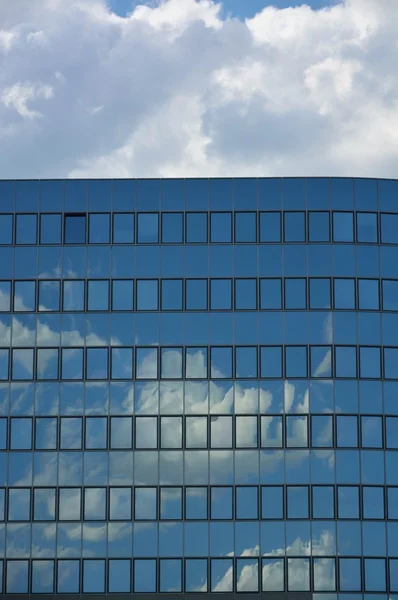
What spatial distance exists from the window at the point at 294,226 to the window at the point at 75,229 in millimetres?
10683

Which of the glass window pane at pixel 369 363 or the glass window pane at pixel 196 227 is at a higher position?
the glass window pane at pixel 196 227

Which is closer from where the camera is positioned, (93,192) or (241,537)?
(241,537)

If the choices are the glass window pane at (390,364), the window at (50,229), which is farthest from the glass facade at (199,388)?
the window at (50,229)

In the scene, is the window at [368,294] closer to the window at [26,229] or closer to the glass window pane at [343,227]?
the glass window pane at [343,227]

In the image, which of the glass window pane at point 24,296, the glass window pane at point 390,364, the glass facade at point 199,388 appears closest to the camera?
the glass facade at point 199,388

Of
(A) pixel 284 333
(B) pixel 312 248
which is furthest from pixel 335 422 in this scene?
(B) pixel 312 248

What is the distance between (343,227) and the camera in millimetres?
54625

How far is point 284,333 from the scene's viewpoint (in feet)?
175

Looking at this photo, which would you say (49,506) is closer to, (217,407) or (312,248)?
(217,407)

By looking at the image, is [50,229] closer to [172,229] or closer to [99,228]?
[99,228]

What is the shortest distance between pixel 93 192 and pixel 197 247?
20.7 feet

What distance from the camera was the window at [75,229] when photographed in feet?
180

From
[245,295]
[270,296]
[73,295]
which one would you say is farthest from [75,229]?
[270,296]

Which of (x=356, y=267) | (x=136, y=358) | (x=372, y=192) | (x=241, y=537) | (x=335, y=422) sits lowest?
(x=241, y=537)
